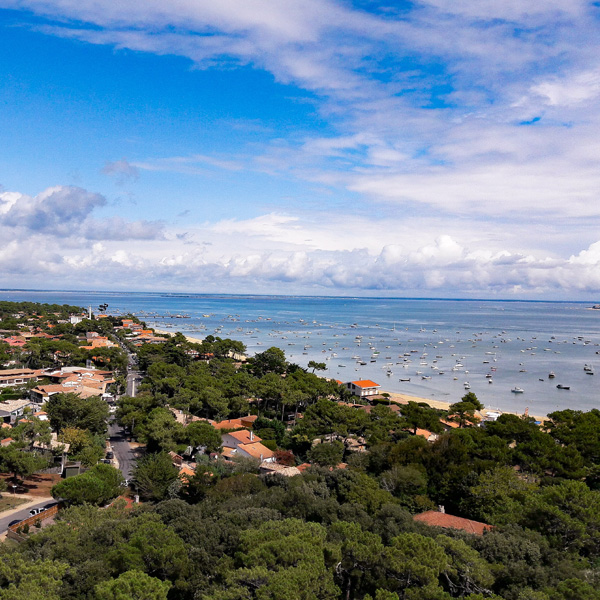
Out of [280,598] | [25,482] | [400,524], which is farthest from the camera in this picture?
[25,482]

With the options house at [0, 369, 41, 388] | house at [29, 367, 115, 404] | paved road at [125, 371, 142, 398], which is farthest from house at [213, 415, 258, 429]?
house at [0, 369, 41, 388]

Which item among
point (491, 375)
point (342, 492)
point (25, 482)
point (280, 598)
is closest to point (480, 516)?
point (342, 492)

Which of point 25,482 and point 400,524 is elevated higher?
point 400,524

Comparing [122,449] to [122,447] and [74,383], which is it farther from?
[74,383]

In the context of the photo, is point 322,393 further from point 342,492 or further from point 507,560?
point 507,560

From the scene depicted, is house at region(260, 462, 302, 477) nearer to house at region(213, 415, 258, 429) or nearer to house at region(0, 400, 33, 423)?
house at region(213, 415, 258, 429)

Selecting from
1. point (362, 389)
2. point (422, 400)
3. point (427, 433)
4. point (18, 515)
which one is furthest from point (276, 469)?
point (422, 400)
